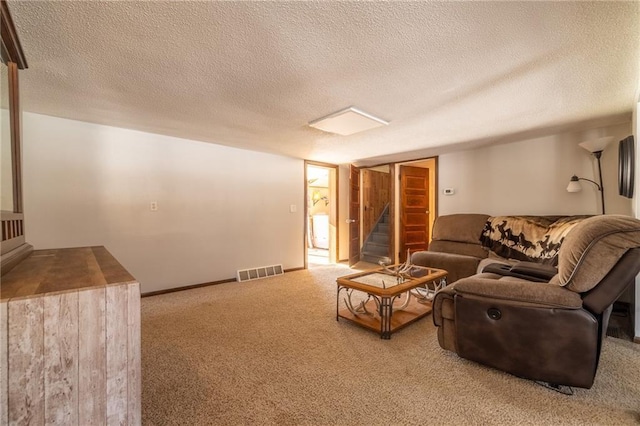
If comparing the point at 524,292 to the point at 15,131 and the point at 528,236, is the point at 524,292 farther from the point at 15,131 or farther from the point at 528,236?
the point at 15,131

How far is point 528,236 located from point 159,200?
4559 millimetres

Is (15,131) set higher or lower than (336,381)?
higher

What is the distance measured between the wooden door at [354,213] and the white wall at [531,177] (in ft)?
5.03

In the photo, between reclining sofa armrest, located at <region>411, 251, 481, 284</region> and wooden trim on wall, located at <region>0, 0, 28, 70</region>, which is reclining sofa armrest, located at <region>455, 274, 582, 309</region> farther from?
wooden trim on wall, located at <region>0, 0, 28, 70</region>

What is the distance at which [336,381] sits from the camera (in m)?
1.72

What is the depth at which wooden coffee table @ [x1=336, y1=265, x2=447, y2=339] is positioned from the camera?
231 centimetres

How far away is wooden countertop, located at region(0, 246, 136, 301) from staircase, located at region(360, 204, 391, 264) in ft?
16.0

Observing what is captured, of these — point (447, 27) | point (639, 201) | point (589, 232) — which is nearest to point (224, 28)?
point (447, 27)

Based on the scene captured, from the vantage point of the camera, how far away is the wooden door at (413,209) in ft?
17.5

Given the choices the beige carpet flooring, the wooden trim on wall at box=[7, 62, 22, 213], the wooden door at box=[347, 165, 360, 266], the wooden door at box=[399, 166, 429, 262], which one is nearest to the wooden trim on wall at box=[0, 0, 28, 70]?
the wooden trim on wall at box=[7, 62, 22, 213]

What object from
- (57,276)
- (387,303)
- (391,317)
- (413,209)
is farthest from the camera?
(413,209)

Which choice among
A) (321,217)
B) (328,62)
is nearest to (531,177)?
(328,62)

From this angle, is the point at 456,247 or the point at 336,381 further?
the point at 456,247

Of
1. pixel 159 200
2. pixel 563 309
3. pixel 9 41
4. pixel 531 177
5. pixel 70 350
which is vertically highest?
pixel 9 41
